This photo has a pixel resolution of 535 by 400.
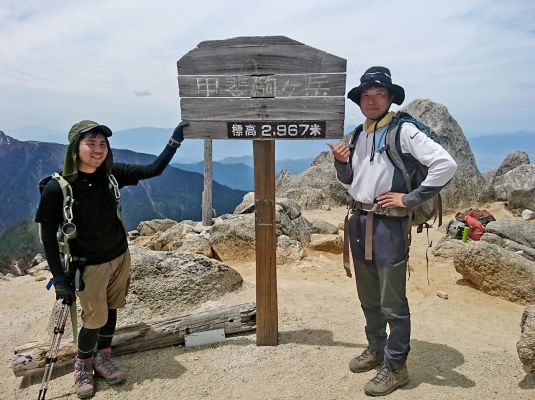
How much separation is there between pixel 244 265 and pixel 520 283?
209 inches

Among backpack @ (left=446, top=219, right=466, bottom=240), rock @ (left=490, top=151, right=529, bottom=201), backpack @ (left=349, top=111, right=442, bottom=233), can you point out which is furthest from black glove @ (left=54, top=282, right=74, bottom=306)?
rock @ (left=490, top=151, right=529, bottom=201)

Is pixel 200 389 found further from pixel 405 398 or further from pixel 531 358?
pixel 531 358

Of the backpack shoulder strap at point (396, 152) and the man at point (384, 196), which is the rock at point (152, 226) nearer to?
the man at point (384, 196)

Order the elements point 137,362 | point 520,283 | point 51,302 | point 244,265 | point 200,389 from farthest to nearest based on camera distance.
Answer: point 244,265 → point 520,283 → point 51,302 → point 137,362 → point 200,389

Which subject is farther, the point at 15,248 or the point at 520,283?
the point at 15,248

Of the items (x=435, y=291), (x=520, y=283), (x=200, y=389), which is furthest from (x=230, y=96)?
(x=520, y=283)

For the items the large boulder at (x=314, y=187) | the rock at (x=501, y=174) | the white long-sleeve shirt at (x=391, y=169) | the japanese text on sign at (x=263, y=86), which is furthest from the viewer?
the large boulder at (x=314, y=187)

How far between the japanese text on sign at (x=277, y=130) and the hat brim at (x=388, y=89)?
0.53 metres

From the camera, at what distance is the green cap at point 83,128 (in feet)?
12.2

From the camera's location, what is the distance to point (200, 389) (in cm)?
429

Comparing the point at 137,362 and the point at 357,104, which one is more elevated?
the point at 357,104

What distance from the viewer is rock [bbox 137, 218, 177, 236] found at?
14723 millimetres

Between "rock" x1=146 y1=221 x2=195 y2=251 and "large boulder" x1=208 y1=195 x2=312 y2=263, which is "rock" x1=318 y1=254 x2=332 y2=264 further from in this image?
"rock" x1=146 y1=221 x2=195 y2=251

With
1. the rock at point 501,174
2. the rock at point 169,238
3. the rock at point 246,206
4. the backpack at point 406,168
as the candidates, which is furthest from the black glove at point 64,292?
the rock at point 501,174
